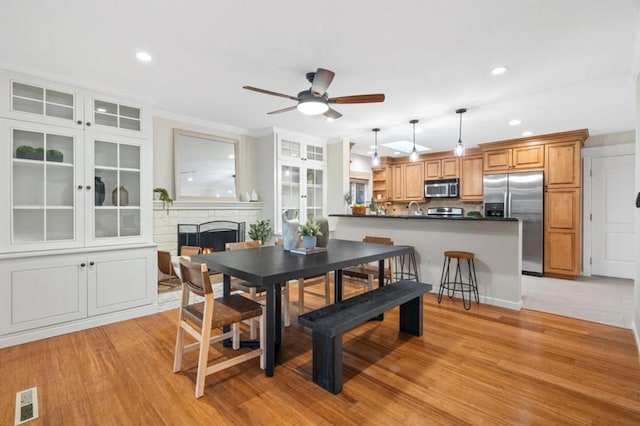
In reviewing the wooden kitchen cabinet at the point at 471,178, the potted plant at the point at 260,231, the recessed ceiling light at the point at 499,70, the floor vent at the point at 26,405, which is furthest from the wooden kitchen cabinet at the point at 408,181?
the floor vent at the point at 26,405

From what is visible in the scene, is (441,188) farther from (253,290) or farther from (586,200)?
(253,290)

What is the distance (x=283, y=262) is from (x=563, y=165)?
211 inches

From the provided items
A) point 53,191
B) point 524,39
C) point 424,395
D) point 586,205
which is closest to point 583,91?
point 524,39

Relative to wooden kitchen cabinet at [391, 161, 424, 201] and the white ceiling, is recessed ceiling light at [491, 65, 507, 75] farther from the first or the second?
wooden kitchen cabinet at [391, 161, 424, 201]

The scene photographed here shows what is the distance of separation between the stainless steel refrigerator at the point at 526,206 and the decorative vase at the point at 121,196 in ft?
19.5

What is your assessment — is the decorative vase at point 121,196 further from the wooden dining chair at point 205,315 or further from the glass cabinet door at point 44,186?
the wooden dining chair at point 205,315

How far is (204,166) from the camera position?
4695 millimetres

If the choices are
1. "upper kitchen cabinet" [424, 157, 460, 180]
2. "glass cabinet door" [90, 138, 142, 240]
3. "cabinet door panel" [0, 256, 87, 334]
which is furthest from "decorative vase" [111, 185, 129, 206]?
"upper kitchen cabinet" [424, 157, 460, 180]

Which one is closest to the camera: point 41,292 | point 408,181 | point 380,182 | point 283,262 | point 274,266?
point 274,266

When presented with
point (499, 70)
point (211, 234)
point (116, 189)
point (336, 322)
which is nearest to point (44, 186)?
point (116, 189)

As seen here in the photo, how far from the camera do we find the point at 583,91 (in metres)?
3.43

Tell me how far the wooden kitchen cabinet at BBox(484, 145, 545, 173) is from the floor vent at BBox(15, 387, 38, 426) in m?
6.80

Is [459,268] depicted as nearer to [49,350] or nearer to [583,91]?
[583,91]

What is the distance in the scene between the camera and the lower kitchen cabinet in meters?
2.76
